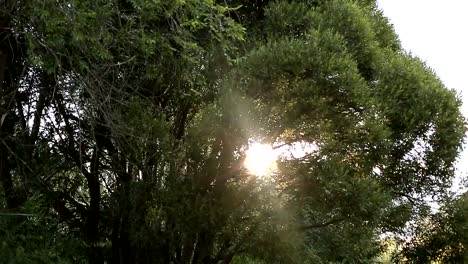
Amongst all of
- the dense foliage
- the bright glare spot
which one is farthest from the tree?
the bright glare spot

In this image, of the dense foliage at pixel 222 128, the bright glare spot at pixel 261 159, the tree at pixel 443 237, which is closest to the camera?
the dense foliage at pixel 222 128

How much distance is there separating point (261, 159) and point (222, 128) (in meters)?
0.59

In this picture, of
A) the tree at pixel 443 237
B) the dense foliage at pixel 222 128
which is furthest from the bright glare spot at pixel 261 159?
the tree at pixel 443 237

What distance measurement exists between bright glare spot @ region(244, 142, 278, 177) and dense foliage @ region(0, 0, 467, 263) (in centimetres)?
8

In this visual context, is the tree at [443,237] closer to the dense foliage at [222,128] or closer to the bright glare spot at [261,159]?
the dense foliage at [222,128]

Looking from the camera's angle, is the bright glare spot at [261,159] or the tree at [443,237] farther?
the tree at [443,237]

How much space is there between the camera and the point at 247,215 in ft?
16.7

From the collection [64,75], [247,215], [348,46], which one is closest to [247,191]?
[247,215]

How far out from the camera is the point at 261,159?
4953 mm

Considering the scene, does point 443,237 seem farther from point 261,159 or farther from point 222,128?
point 222,128

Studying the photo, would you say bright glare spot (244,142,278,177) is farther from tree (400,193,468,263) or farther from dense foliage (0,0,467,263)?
tree (400,193,468,263)

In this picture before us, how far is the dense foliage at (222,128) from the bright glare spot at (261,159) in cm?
8

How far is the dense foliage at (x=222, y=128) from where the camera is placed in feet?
14.2

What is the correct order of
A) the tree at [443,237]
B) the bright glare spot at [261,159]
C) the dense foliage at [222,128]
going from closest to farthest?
the dense foliage at [222,128] < the bright glare spot at [261,159] < the tree at [443,237]
